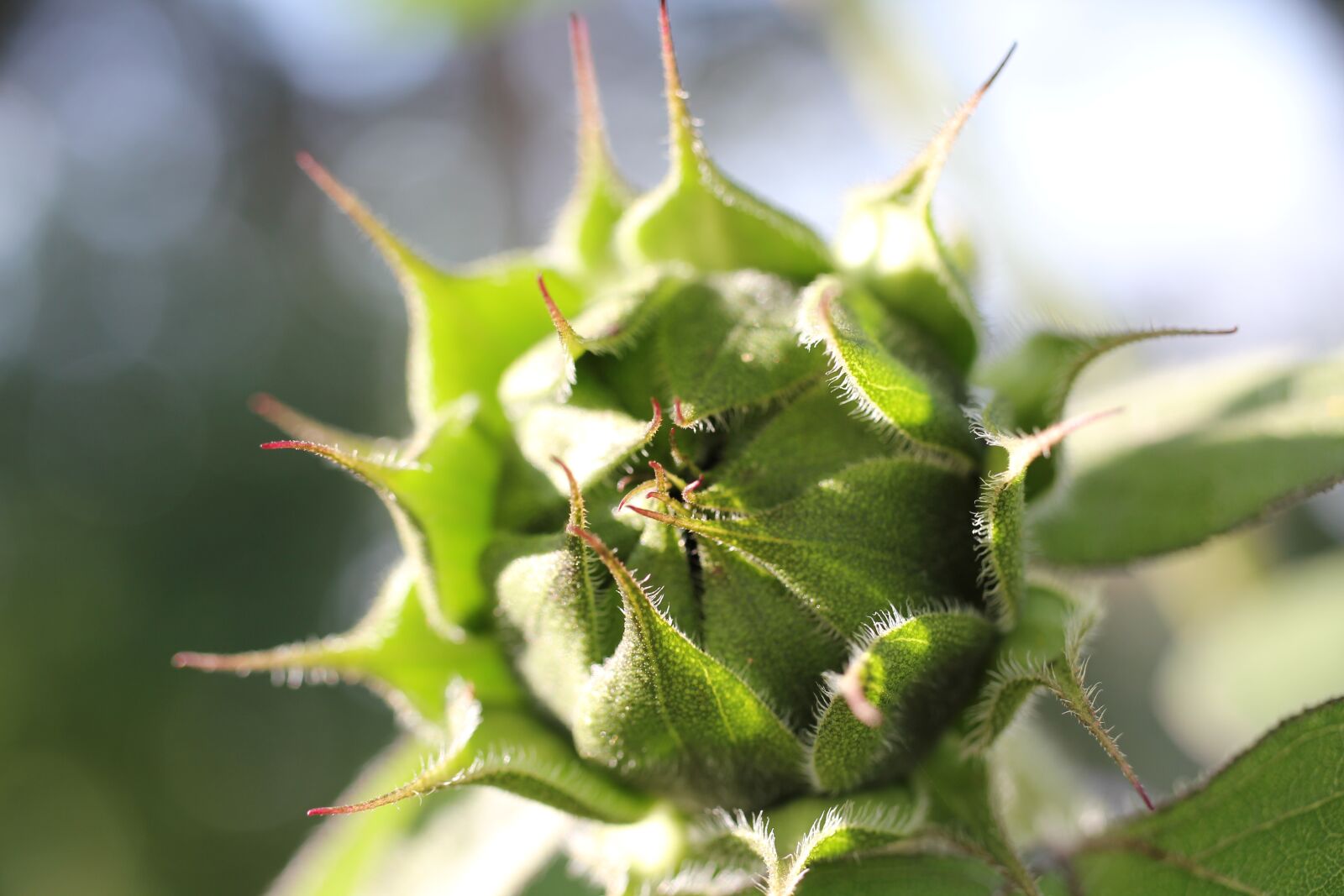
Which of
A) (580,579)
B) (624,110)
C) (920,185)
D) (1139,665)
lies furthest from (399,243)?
(624,110)

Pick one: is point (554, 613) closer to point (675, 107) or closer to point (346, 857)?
point (675, 107)

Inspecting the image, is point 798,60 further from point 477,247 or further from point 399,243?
point 399,243

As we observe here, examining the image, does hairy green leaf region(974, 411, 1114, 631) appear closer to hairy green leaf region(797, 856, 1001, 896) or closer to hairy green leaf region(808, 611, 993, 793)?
hairy green leaf region(808, 611, 993, 793)

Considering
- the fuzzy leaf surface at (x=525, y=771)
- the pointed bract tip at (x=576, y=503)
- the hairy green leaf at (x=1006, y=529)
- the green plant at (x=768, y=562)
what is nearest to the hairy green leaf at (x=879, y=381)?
the green plant at (x=768, y=562)

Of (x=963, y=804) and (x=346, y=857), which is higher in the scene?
(x=963, y=804)

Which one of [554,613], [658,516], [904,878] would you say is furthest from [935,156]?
[904,878]
